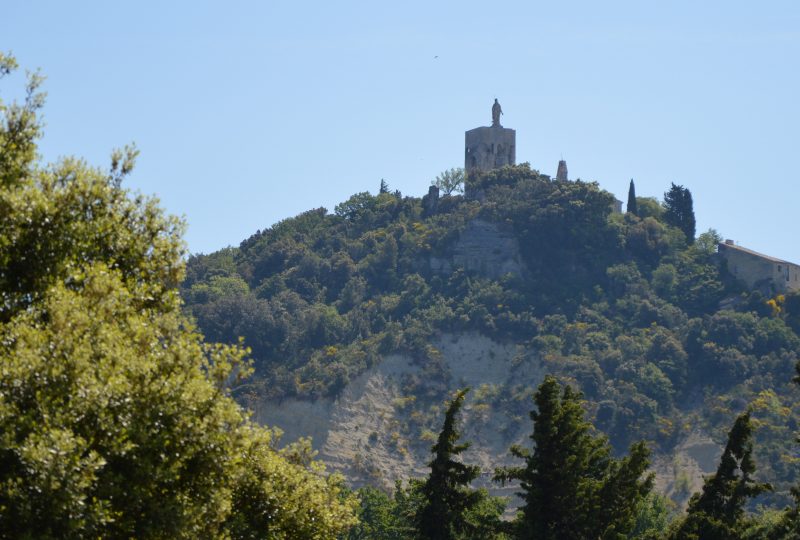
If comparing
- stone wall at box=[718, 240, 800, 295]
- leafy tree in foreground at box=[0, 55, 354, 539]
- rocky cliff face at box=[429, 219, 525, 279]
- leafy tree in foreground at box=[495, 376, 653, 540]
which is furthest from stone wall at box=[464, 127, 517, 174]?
leafy tree in foreground at box=[0, 55, 354, 539]

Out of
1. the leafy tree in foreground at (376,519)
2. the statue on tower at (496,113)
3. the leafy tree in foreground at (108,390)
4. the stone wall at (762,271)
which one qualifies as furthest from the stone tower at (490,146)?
the leafy tree in foreground at (108,390)

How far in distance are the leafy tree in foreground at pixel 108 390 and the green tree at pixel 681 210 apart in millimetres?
124315

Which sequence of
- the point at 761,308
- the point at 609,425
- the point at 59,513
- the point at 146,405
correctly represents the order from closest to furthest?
the point at 59,513
the point at 146,405
the point at 609,425
the point at 761,308

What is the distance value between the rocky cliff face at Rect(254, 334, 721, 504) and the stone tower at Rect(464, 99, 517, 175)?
1373 inches

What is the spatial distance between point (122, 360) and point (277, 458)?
6.76 meters

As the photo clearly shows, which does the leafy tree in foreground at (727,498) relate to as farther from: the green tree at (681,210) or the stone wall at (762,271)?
the green tree at (681,210)

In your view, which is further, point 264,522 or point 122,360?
point 264,522

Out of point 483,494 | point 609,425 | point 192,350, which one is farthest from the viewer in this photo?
point 609,425

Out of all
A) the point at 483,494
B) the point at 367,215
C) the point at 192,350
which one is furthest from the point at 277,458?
the point at 367,215

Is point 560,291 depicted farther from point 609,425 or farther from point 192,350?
point 192,350

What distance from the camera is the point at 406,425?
122 m

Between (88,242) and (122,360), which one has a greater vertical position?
(88,242)

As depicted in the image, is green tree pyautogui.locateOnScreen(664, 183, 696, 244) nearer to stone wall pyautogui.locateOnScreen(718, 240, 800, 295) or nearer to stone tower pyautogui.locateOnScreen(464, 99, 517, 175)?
stone wall pyautogui.locateOnScreen(718, 240, 800, 295)

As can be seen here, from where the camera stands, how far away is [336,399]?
123 m
